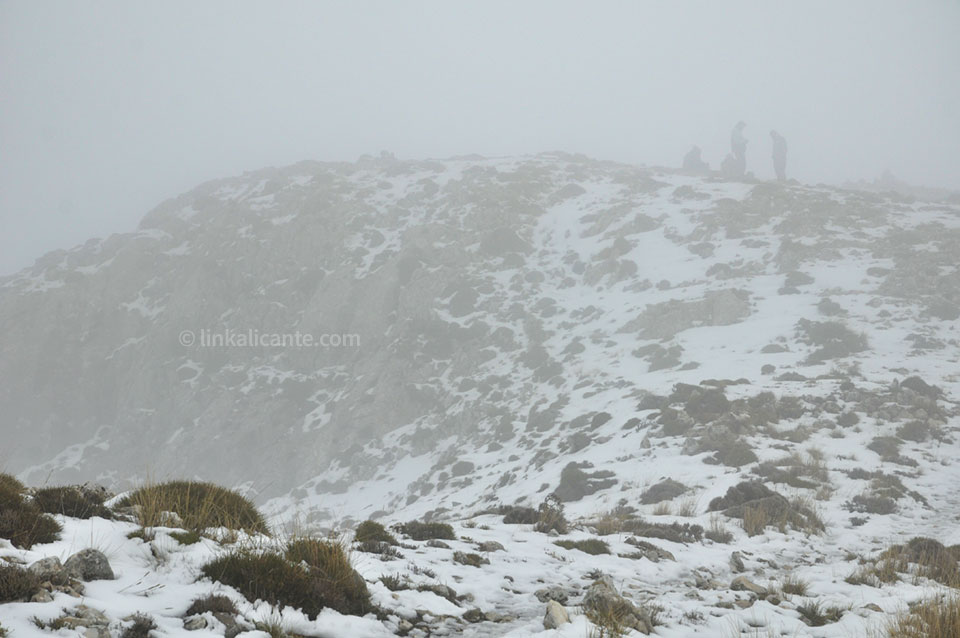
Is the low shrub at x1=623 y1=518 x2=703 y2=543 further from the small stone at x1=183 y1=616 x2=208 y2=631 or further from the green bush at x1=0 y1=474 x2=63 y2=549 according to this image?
the green bush at x1=0 y1=474 x2=63 y2=549

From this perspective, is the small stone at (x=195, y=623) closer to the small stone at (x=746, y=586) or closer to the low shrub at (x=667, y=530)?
the small stone at (x=746, y=586)

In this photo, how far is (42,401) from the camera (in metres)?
52.6

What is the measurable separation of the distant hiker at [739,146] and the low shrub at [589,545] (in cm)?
8911

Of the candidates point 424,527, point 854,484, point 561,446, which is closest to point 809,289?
point 561,446

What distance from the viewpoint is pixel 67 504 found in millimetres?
5578

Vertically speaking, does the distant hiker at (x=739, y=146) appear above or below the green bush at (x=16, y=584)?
above

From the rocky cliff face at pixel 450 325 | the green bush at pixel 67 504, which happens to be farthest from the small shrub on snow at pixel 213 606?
the rocky cliff face at pixel 450 325

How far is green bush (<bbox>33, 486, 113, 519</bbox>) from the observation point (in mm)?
5426

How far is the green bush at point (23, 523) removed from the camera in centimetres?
436

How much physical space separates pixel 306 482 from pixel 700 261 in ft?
138

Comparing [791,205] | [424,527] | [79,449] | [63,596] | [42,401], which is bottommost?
[79,449]

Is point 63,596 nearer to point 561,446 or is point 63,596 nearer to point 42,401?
point 561,446

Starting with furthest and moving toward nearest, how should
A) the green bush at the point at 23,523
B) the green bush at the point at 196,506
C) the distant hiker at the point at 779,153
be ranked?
the distant hiker at the point at 779,153 < the green bush at the point at 196,506 < the green bush at the point at 23,523

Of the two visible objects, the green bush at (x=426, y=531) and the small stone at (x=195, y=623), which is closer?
the small stone at (x=195, y=623)
